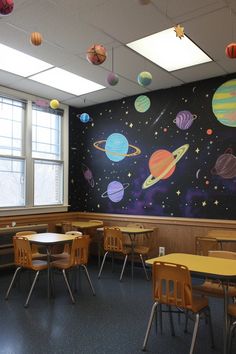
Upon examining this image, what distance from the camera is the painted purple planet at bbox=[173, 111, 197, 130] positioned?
18.6 feet

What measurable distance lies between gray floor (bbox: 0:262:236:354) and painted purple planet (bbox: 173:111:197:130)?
279 cm

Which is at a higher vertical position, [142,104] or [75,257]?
[142,104]

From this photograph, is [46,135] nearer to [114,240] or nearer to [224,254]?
[114,240]

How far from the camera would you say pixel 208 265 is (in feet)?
9.13

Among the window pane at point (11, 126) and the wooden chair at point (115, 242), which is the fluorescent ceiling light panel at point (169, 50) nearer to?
the wooden chair at point (115, 242)

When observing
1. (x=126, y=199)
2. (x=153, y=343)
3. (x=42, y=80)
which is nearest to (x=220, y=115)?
(x=126, y=199)

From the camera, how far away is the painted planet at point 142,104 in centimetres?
622

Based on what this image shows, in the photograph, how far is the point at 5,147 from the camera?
589cm

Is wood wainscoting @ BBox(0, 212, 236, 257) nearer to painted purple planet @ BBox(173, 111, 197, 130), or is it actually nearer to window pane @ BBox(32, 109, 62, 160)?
window pane @ BBox(32, 109, 62, 160)

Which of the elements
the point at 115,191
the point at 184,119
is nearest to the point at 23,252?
the point at 115,191

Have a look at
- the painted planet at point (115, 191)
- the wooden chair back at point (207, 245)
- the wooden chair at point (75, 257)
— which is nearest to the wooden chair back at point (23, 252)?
the wooden chair at point (75, 257)

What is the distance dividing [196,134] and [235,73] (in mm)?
1126

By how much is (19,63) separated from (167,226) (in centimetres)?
360

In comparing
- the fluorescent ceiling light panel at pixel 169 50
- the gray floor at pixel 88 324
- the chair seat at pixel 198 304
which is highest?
the fluorescent ceiling light panel at pixel 169 50
